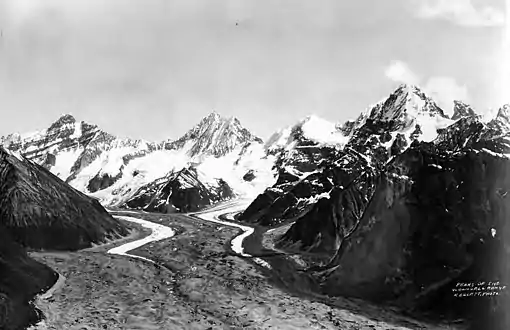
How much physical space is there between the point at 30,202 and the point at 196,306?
199 feet

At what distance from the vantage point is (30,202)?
112 metres

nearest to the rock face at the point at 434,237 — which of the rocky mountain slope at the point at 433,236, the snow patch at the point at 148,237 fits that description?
the rocky mountain slope at the point at 433,236

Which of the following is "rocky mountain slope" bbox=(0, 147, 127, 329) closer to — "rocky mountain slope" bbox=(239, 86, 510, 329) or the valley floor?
the valley floor

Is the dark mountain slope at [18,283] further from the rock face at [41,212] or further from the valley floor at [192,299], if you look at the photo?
the rock face at [41,212]

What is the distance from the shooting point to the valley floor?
56812 millimetres

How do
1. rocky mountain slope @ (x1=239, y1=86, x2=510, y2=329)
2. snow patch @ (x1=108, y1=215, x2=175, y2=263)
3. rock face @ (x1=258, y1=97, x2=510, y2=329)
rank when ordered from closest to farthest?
rock face @ (x1=258, y1=97, x2=510, y2=329) < rocky mountain slope @ (x1=239, y1=86, x2=510, y2=329) < snow patch @ (x1=108, y1=215, x2=175, y2=263)

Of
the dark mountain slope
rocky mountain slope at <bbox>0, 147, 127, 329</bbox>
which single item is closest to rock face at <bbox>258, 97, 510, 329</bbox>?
the dark mountain slope

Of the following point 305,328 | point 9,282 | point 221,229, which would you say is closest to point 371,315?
point 305,328

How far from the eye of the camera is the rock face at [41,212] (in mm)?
107000

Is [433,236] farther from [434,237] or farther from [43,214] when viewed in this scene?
[43,214]

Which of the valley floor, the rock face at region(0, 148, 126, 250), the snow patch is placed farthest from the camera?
the rock face at region(0, 148, 126, 250)

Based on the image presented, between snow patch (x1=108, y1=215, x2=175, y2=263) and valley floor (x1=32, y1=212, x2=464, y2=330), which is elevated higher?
snow patch (x1=108, y1=215, x2=175, y2=263)

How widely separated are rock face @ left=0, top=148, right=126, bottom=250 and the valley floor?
40.2ft

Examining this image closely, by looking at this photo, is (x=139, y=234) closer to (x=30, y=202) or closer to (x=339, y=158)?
(x=30, y=202)
